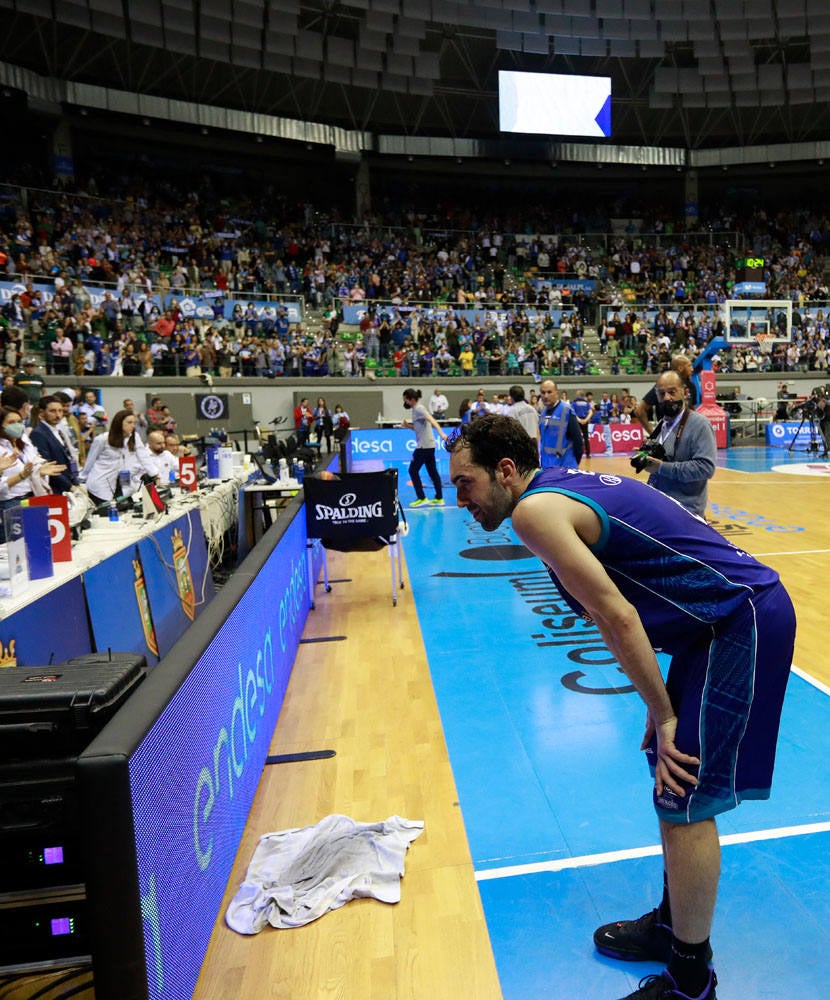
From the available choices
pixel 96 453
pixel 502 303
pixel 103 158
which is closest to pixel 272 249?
pixel 103 158

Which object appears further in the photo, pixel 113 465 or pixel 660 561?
pixel 113 465

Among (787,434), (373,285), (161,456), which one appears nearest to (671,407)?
(161,456)

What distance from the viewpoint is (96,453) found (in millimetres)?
7461

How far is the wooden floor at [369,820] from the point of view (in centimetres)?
234

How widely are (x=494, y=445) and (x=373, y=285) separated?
2704 cm

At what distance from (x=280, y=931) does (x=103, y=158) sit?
31948 millimetres

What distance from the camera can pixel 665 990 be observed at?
2.08 meters

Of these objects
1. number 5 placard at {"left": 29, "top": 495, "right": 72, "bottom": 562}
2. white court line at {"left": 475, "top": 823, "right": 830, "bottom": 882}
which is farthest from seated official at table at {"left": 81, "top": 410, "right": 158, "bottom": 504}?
white court line at {"left": 475, "top": 823, "right": 830, "bottom": 882}

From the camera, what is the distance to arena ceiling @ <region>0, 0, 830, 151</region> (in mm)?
23484

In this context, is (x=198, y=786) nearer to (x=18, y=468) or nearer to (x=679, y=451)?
(x=679, y=451)

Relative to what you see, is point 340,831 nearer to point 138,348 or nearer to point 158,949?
point 158,949

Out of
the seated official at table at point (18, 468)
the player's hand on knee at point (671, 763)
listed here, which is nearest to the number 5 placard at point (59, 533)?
the seated official at table at point (18, 468)

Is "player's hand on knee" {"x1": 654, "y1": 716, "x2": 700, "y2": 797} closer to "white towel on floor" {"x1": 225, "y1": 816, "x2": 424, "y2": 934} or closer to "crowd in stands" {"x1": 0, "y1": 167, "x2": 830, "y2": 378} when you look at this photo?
"white towel on floor" {"x1": 225, "y1": 816, "x2": 424, "y2": 934}

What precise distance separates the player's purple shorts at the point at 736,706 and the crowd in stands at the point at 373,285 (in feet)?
58.9
